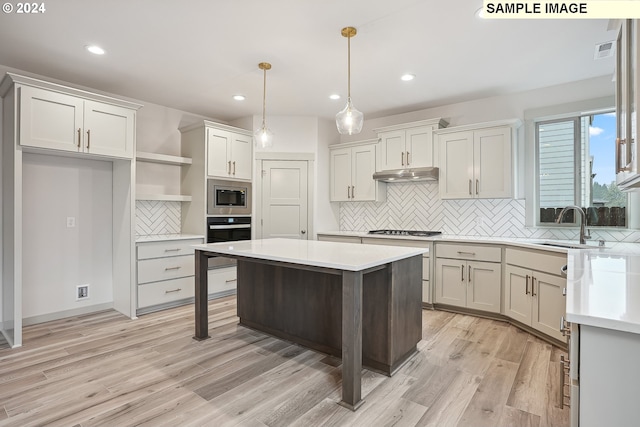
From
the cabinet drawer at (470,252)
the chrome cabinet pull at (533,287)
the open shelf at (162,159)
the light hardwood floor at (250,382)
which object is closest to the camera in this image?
the light hardwood floor at (250,382)

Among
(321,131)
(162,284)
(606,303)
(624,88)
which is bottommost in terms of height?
(162,284)

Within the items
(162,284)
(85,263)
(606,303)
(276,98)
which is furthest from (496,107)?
(85,263)

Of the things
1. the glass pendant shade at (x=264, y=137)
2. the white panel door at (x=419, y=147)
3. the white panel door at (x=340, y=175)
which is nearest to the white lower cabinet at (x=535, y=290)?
the white panel door at (x=419, y=147)

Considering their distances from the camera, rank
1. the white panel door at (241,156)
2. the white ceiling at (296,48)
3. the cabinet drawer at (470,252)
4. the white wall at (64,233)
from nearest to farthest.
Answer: the white ceiling at (296,48) < the white wall at (64,233) < the cabinet drawer at (470,252) < the white panel door at (241,156)

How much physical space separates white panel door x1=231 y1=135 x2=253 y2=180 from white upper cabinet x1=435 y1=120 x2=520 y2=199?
2.59 metres

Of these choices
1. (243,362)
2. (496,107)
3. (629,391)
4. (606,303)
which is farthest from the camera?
(496,107)

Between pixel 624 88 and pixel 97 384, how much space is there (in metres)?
3.38

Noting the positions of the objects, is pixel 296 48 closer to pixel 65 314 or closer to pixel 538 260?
pixel 538 260

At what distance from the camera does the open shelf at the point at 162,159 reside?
4.03 metres

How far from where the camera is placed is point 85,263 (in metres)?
3.85

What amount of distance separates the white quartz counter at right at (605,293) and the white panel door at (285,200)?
3502mm

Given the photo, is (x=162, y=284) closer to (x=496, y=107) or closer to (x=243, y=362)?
(x=243, y=362)

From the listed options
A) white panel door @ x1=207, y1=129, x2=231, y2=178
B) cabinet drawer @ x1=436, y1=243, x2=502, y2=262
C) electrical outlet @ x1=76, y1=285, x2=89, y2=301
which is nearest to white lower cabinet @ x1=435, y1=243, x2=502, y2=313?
cabinet drawer @ x1=436, y1=243, x2=502, y2=262

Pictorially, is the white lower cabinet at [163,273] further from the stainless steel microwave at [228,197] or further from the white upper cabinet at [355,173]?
the white upper cabinet at [355,173]
